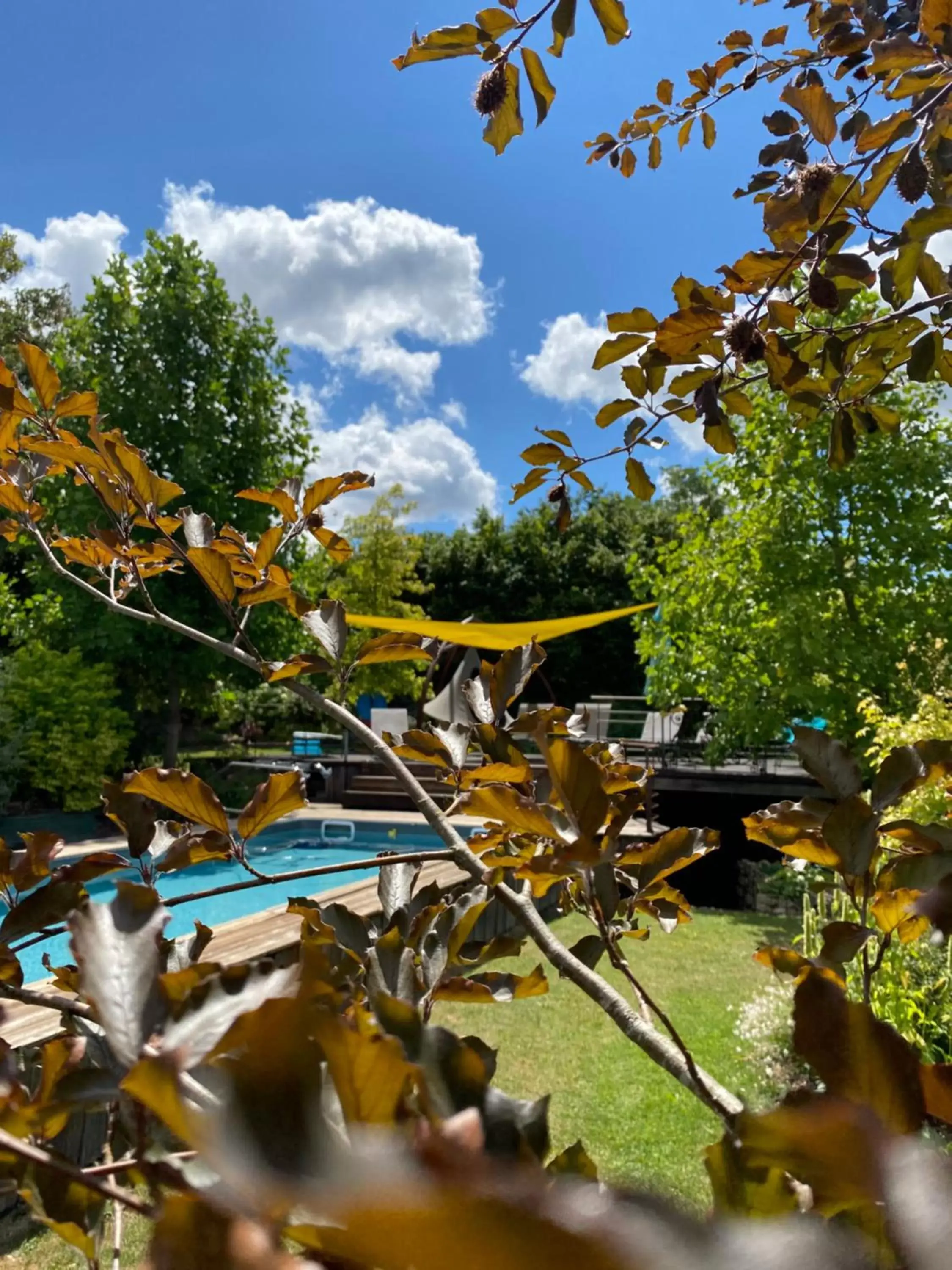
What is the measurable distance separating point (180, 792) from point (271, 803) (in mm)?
96

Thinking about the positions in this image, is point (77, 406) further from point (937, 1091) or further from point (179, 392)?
point (179, 392)

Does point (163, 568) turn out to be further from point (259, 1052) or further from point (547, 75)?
point (259, 1052)

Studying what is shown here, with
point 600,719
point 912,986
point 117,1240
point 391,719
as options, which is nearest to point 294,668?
point 117,1240

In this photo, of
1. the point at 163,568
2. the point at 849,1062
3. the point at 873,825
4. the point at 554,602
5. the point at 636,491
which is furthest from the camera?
the point at 554,602

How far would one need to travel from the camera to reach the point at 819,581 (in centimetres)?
778

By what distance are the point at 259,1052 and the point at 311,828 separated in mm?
11869

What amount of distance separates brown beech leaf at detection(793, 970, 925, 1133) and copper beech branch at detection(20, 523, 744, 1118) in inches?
4.5

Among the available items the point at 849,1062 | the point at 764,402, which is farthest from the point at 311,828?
the point at 849,1062

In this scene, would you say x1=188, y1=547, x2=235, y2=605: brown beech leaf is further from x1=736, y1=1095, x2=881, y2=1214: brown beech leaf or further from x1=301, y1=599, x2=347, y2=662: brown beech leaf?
x1=736, y1=1095, x2=881, y2=1214: brown beech leaf

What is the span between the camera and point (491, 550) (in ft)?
87.2

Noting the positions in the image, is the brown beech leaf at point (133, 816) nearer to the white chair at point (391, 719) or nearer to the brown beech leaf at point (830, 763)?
the brown beech leaf at point (830, 763)

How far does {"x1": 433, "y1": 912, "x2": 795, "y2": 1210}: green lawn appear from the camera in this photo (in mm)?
3270

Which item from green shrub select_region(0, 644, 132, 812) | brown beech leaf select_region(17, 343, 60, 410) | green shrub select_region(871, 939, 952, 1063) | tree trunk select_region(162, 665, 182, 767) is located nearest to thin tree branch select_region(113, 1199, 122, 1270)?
brown beech leaf select_region(17, 343, 60, 410)

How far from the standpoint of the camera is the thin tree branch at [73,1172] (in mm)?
283
